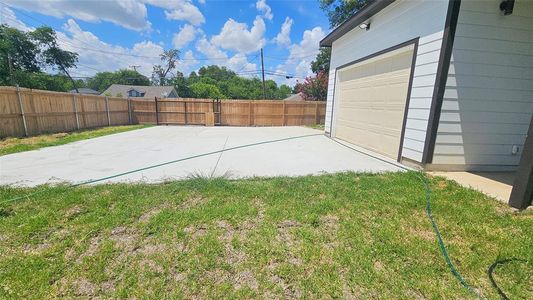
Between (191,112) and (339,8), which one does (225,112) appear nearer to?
(191,112)

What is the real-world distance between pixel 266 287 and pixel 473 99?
4.82 metres

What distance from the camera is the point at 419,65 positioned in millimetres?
4496

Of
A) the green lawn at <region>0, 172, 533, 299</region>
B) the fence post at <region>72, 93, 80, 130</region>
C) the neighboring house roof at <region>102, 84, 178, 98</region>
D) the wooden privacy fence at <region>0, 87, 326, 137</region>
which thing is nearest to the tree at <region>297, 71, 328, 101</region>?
the wooden privacy fence at <region>0, 87, 326, 137</region>

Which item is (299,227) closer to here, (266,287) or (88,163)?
(266,287)

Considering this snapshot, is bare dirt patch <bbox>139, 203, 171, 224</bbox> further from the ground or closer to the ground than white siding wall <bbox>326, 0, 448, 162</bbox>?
closer to the ground

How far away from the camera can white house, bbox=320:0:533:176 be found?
3.98 meters

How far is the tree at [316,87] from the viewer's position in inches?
766

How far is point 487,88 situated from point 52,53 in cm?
4503

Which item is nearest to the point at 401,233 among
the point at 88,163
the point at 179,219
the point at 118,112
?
the point at 179,219

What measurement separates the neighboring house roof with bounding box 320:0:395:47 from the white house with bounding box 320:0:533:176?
0.10 m

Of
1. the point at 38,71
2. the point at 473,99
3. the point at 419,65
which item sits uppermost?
the point at 38,71

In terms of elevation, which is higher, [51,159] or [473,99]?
[473,99]

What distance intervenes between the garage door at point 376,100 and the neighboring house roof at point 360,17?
112cm

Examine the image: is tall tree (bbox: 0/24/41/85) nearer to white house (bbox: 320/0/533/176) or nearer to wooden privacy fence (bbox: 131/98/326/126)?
wooden privacy fence (bbox: 131/98/326/126)
